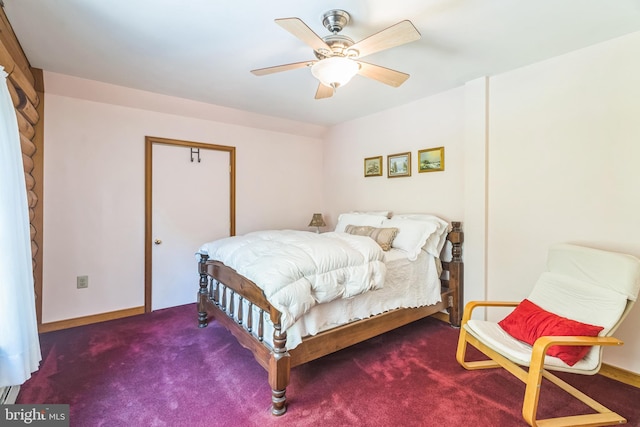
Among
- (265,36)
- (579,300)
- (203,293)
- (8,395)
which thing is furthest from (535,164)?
(8,395)

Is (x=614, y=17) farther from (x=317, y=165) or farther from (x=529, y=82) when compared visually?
(x=317, y=165)

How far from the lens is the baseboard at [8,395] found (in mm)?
1749

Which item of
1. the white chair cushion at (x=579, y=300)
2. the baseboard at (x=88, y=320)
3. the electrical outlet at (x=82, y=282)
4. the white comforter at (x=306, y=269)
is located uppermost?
the white comforter at (x=306, y=269)

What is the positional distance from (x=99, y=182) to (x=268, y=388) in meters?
2.78

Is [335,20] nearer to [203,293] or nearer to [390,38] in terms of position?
[390,38]

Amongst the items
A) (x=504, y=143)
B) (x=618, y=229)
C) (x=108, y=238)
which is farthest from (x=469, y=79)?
(x=108, y=238)

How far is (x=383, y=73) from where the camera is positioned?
2096 mm

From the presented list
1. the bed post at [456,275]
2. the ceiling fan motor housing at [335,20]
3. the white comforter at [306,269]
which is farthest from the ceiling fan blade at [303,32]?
the bed post at [456,275]

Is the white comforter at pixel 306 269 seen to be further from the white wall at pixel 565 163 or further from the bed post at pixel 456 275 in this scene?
the white wall at pixel 565 163

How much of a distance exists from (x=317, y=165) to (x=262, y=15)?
10.2 feet

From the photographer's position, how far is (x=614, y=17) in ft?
6.42

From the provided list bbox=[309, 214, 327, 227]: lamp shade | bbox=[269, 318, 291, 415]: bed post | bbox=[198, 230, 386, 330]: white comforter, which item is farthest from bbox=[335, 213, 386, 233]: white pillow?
bbox=[269, 318, 291, 415]: bed post

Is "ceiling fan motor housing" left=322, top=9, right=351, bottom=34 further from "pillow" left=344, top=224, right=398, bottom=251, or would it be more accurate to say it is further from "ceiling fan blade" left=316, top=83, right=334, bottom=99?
"pillow" left=344, top=224, right=398, bottom=251

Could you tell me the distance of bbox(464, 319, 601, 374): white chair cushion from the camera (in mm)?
1775
